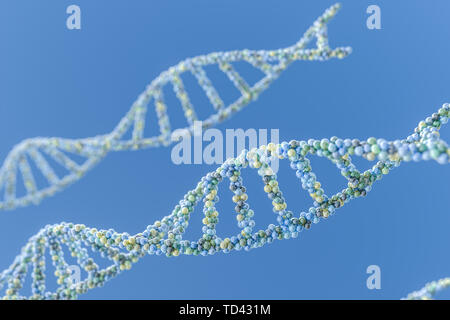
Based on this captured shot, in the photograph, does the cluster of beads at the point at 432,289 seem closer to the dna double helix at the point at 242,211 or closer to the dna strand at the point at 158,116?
the dna double helix at the point at 242,211

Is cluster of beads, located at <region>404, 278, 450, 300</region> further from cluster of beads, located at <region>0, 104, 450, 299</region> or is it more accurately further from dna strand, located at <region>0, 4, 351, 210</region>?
dna strand, located at <region>0, 4, 351, 210</region>

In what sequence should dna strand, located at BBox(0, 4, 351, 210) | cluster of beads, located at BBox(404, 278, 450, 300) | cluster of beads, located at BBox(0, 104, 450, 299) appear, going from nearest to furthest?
cluster of beads, located at BBox(404, 278, 450, 300), cluster of beads, located at BBox(0, 104, 450, 299), dna strand, located at BBox(0, 4, 351, 210)

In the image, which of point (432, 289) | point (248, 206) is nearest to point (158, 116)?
point (248, 206)

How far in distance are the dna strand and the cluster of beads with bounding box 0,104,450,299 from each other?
650 mm

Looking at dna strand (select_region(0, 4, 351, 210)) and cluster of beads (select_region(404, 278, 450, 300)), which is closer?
cluster of beads (select_region(404, 278, 450, 300))

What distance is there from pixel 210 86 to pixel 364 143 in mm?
969

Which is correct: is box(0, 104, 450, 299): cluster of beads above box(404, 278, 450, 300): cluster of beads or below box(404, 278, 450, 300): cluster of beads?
above

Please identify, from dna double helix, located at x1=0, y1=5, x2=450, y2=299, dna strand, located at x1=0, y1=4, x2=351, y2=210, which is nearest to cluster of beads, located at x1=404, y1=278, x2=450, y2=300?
dna double helix, located at x1=0, y1=5, x2=450, y2=299

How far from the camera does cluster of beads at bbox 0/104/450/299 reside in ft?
3.79
